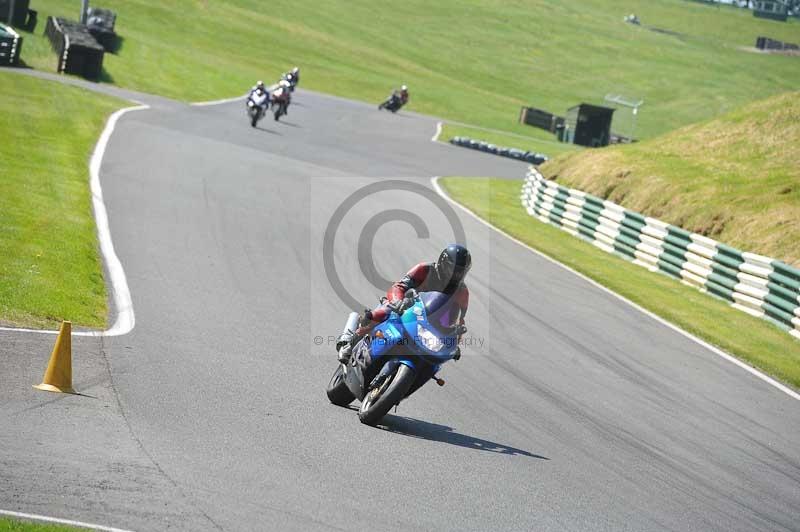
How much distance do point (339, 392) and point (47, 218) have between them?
26.8ft

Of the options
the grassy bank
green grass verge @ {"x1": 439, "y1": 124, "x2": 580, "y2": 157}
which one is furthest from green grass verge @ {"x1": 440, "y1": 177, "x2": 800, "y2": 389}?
green grass verge @ {"x1": 439, "y1": 124, "x2": 580, "y2": 157}

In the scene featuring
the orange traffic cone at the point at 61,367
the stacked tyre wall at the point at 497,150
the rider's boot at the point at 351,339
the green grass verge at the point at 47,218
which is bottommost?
the stacked tyre wall at the point at 497,150

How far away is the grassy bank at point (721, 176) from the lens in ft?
81.1

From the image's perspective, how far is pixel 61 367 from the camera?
8641 millimetres

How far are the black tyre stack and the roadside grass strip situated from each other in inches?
743

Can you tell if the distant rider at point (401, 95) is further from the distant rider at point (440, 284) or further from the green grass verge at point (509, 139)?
the distant rider at point (440, 284)

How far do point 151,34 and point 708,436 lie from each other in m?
62.7

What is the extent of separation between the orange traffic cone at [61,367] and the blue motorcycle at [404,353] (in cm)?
226

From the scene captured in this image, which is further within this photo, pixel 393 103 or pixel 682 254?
pixel 393 103

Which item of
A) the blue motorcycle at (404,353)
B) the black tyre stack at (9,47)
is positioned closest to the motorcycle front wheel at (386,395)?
the blue motorcycle at (404,353)

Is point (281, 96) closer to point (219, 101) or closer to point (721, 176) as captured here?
point (219, 101)

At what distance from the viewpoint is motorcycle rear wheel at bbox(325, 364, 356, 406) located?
962 cm

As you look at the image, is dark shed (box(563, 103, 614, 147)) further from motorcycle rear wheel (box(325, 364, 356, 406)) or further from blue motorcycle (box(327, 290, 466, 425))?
blue motorcycle (box(327, 290, 466, 425))

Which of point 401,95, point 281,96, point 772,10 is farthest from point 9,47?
point 772,10
